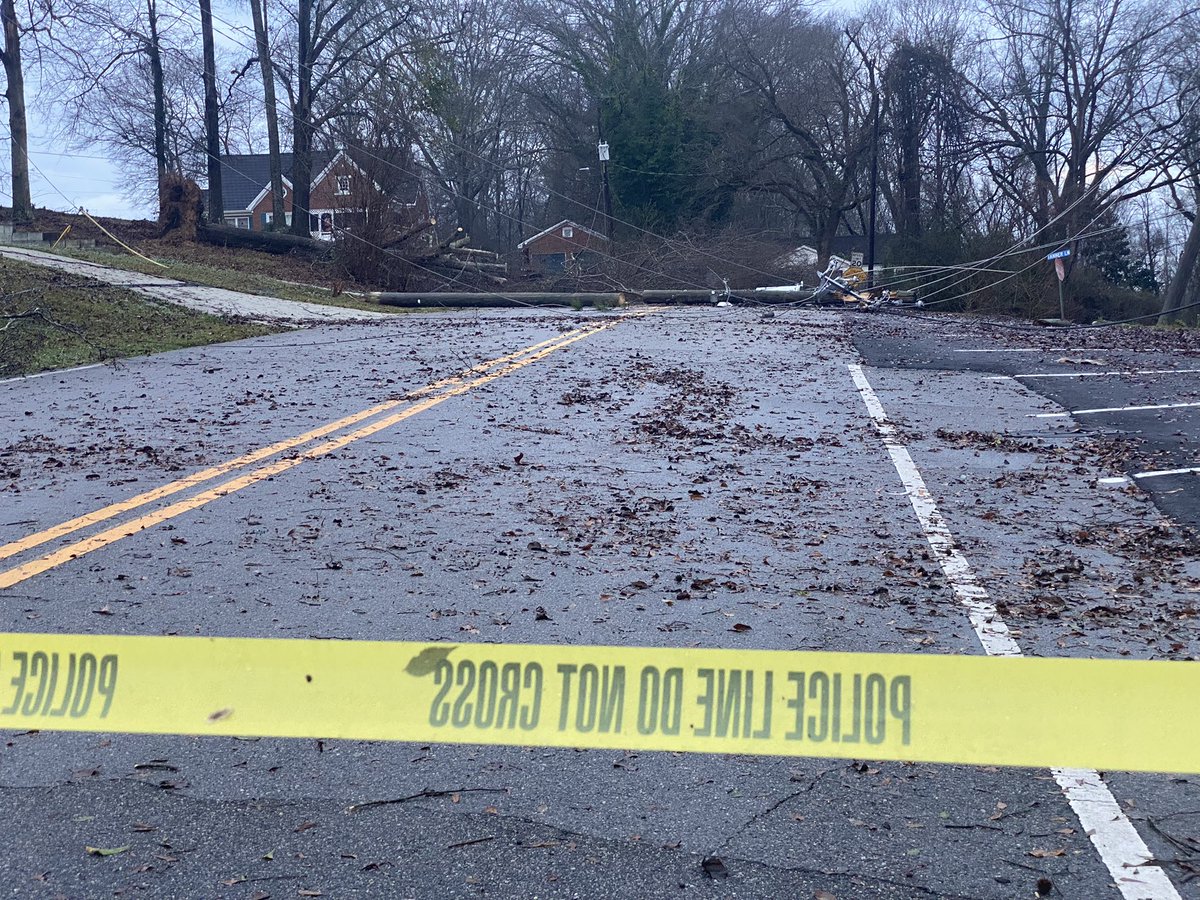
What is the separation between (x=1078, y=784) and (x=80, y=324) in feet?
56.2

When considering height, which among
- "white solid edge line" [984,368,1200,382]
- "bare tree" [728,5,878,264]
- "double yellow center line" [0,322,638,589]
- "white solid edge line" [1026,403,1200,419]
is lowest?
"double yellow center line" [0,322,638,589]

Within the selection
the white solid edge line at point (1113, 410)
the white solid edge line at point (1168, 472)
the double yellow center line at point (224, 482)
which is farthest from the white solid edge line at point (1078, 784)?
the double yellow center line at point (224, 482)

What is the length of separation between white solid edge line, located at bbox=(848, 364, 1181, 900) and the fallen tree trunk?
3035 centimetres

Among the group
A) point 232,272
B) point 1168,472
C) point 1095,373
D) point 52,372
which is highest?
point 232,272

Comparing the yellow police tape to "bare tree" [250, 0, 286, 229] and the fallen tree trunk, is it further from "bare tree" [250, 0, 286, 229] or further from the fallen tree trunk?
"bare tree" [250, 0, 286, 229]

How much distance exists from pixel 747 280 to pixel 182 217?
19.1 metres

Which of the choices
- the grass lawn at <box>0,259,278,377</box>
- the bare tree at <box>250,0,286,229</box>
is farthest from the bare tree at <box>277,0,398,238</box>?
the grass lawn at <box>0,259,278,377</box>

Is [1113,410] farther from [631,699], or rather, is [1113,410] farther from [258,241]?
[258,241]

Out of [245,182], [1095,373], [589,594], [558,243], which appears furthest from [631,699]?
[245,182]

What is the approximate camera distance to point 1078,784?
3451 millimetres

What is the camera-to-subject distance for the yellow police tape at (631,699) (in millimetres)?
3154

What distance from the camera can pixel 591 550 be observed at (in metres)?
6.08

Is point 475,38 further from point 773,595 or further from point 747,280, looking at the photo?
point 773,595

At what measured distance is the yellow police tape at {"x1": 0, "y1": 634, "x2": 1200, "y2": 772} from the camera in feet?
10.3
